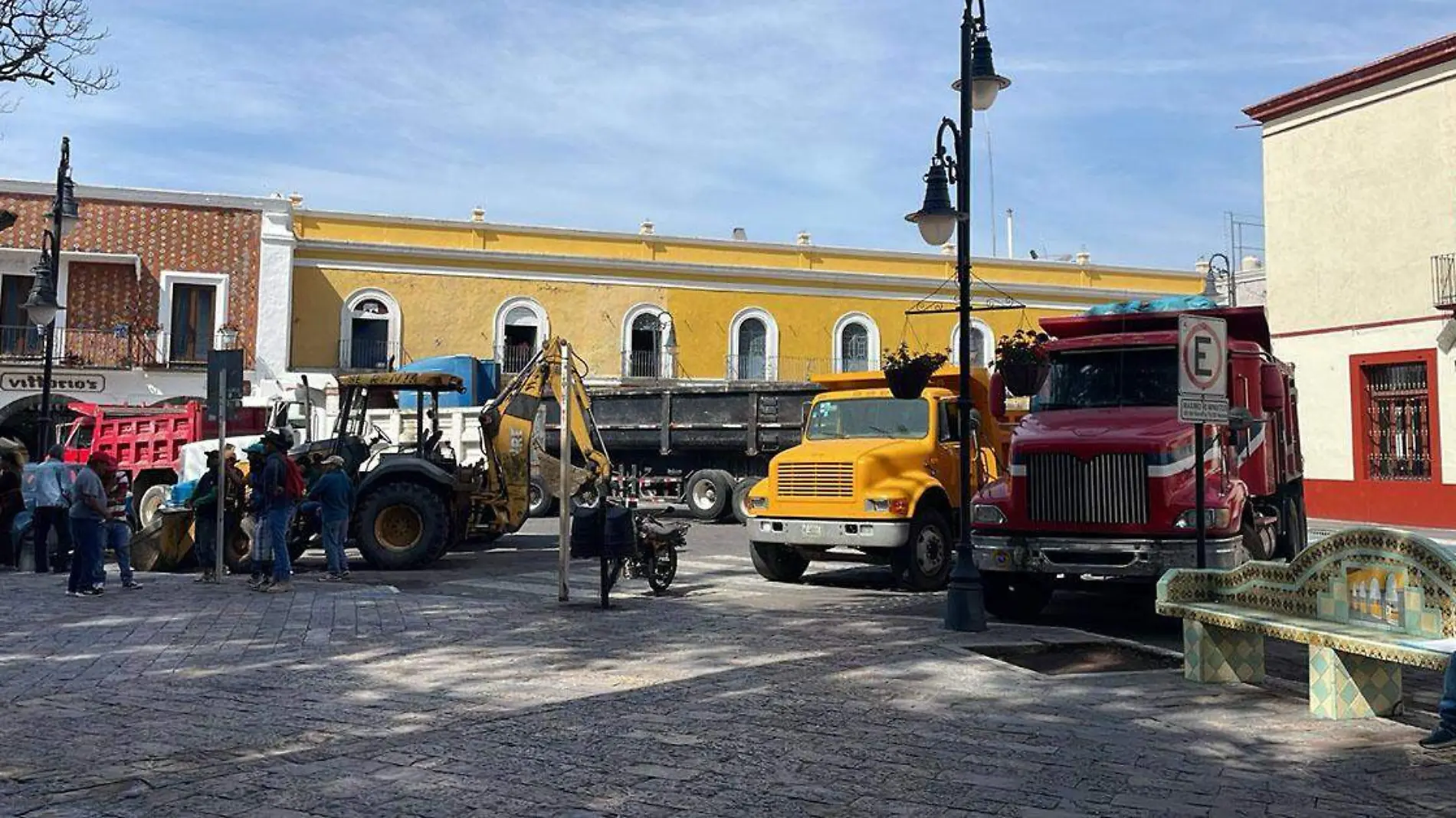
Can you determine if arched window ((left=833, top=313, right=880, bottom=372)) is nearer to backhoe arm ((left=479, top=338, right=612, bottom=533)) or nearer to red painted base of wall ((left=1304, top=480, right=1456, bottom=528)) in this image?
red painted base of wall ((left=1304, top=480, right=1456, bottom=528))

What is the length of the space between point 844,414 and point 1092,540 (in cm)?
451

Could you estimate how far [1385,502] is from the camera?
23.1 m

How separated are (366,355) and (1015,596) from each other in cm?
2801

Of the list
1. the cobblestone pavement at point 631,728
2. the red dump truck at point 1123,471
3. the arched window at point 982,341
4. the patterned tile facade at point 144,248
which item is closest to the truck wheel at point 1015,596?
the red dump truck at point 1123,471

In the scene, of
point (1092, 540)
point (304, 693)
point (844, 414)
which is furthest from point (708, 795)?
point (844, 414)

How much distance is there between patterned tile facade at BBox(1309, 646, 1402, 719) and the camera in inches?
264

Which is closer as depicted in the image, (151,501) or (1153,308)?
(1153,308)

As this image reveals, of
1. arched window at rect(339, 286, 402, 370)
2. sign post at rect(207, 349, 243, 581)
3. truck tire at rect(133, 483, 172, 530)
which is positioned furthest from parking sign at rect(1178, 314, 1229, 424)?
arched window at rect(339, 286, 402, 370)

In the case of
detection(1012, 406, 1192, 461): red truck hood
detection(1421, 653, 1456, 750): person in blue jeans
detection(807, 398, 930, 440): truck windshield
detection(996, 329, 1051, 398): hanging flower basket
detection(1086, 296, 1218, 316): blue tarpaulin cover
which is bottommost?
detection(1421, 653, 1456, 750): person in blue jeans

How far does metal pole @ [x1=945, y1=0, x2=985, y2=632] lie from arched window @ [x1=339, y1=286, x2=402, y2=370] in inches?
1061

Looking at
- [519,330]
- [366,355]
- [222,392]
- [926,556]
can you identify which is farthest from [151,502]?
[519,330]

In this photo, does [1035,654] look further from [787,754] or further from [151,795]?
[151,795]

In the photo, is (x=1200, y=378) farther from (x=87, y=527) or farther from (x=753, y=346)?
(x=753, y=346)

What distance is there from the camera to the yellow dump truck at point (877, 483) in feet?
41.3
